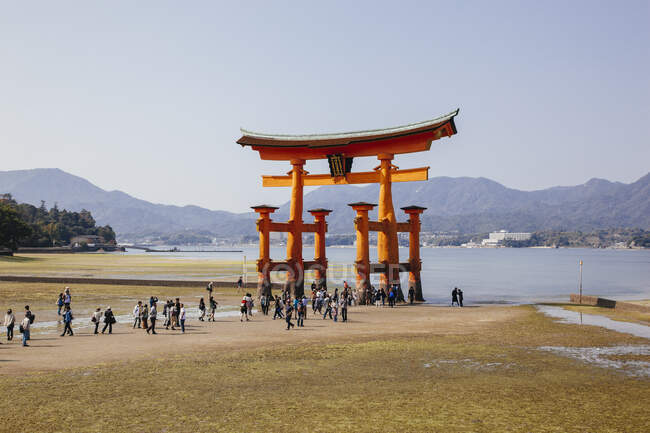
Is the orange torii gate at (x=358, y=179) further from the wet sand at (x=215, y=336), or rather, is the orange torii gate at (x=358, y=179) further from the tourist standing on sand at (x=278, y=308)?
the tourist standing on sand at (x=278, y=308)

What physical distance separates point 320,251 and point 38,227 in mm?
111233

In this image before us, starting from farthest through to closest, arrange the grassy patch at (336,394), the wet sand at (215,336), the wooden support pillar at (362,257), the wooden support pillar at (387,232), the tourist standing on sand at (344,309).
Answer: the wooden support pillar at (387,232), the wooden support pillar at (362,257), the tourist standing on sand at (344,309), the wet sand at (215,336), the grassy patch at (336,394)

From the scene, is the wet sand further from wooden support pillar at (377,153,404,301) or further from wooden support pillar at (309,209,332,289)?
wooden support pillar at (309,209,332,289)

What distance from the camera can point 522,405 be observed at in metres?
12.1

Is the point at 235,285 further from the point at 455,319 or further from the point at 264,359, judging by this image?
the point at 264,359

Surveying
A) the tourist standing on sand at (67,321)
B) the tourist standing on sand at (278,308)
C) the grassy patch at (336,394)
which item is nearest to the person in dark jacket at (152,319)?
the tourist standing on sand at (67,321)

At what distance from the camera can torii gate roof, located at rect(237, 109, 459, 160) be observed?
1294 inches

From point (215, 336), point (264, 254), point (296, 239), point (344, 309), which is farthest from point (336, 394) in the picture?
point (296, 239)

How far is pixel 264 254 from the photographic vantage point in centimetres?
3597

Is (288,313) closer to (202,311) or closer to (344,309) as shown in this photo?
(344,309)

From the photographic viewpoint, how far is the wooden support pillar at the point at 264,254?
3550 centimetres

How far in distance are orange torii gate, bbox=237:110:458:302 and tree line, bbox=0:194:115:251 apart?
229ft

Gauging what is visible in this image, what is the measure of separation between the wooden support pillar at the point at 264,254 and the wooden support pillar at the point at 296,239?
56.9 inches

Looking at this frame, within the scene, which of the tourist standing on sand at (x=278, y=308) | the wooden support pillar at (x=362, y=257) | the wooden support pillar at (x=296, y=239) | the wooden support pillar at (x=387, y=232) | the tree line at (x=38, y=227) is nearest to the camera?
the tourist standing on sand at (x=278, y=308)
